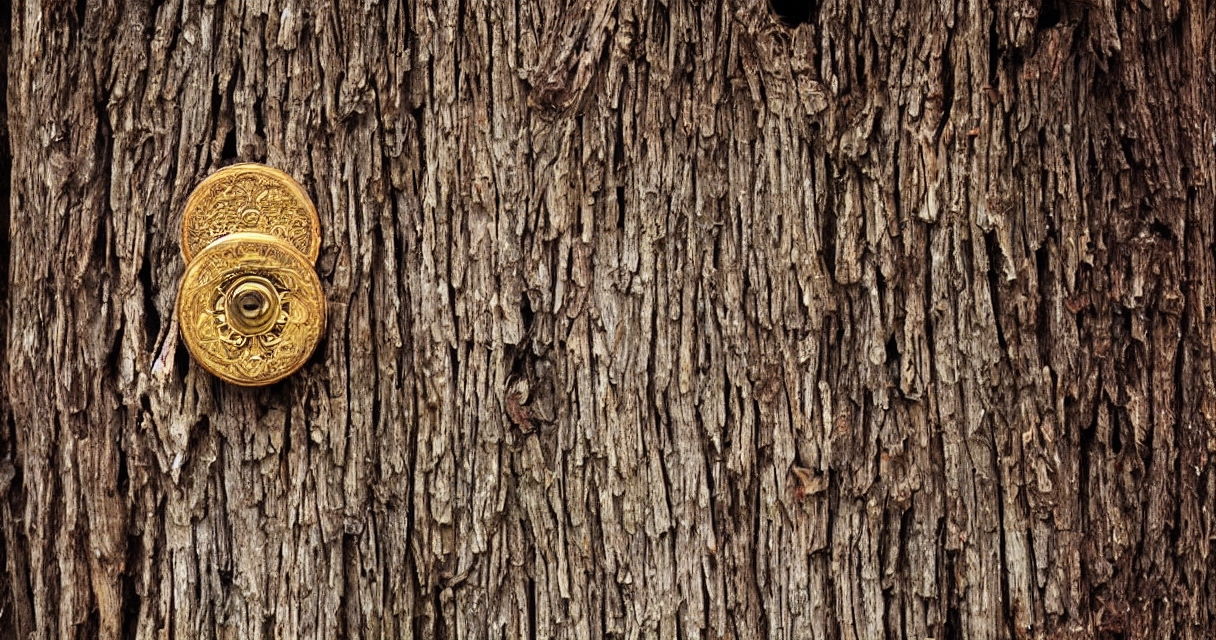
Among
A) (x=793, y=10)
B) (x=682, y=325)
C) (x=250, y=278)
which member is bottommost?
(x=682, y=325)

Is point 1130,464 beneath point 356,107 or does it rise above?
beneath

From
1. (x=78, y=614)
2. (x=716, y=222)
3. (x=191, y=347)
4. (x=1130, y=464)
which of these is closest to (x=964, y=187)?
(x=716, y=222)

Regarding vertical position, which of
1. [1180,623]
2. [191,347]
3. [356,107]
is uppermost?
[356,107]

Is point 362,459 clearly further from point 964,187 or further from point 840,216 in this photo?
point 964,187

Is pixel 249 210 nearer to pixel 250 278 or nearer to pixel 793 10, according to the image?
pixel 250 278

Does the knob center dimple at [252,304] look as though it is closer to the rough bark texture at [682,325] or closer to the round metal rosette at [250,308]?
the round metal rosette at [250,308]

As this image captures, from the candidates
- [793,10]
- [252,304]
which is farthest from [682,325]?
[252,304]
